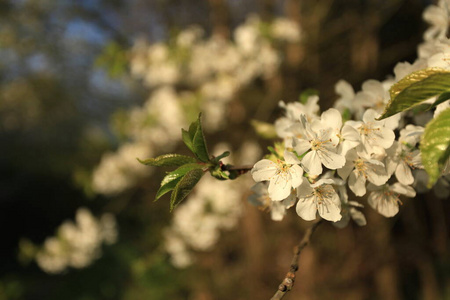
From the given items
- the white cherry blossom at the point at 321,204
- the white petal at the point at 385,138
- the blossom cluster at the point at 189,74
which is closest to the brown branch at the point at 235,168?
the white cherry blossom at the point at 321,204

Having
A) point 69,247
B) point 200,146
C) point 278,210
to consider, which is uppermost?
point 200,146

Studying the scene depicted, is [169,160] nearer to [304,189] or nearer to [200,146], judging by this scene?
[200,146]

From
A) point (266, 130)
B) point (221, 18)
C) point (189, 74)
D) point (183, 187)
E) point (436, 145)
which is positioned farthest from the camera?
point (221, 18)

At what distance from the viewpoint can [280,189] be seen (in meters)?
0.58

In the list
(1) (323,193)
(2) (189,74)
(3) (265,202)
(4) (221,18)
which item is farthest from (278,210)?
(4) (221,18)

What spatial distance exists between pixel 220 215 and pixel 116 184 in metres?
1.06

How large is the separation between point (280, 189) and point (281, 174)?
30 mm

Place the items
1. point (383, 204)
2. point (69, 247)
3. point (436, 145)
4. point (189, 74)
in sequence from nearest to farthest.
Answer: point (436, 145), point (383, 204), point (69, 247), point (189, 74)

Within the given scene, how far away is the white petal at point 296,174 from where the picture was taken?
0.56 meters

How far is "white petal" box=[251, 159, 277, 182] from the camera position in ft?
1.95

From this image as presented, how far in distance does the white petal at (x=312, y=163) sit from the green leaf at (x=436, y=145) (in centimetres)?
16

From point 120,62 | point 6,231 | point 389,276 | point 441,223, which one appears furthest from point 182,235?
point 6,231

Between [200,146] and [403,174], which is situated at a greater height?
[200,146]

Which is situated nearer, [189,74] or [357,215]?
[357,215]
